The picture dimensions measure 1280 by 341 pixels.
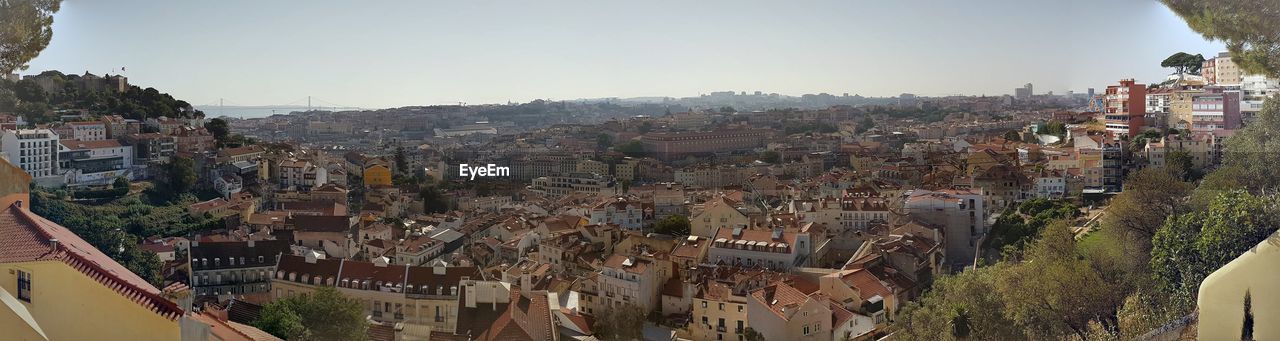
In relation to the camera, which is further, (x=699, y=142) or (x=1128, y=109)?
(x=699, y=142)

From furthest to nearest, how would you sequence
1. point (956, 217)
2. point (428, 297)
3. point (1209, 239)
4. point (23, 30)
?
point (956, 217) → point (428, 297) → point (1209, 239) → point (23, 30)

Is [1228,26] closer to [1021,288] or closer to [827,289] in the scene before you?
[1021,288]

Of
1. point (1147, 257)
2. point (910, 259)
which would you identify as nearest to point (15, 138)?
point (910, 259)

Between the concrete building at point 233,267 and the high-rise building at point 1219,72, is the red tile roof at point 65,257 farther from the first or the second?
the high-rise building at point 1219,72

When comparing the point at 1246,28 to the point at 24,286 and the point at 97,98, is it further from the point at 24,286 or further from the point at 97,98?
the point at 97,98

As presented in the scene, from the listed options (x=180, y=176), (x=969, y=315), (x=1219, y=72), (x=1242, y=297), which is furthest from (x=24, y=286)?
(x=1219, y=72)

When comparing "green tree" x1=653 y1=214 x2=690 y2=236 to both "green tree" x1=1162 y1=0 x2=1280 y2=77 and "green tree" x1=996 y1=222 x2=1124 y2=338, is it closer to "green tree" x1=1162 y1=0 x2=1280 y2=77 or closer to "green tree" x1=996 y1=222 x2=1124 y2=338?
"green tree" x1=996 y1=222 x2=1124 y2=338

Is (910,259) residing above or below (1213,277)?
below
